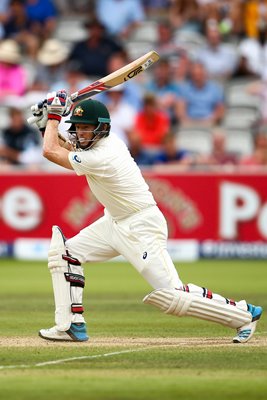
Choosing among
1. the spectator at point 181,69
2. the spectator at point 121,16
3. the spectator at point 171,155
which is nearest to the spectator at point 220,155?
the spectator at point 171,155

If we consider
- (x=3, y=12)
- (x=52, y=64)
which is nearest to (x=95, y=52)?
(x=52, y=64)

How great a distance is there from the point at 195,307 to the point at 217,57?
10.2 metres

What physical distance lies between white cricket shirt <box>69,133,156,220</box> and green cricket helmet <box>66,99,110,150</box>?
0.07m

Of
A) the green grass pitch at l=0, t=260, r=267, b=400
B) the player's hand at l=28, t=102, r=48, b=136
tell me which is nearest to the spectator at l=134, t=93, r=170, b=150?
the green grass pitch at l=0, t=260, r=267, b=400

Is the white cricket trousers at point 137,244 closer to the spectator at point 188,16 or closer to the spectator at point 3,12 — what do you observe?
the spectator at point 188,16

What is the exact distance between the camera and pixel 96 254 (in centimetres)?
745

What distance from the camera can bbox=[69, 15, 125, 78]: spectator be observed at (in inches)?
656

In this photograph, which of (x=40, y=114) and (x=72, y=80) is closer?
(x=40, y=114)

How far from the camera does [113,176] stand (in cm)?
721

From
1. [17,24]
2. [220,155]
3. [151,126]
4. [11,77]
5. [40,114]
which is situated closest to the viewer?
[40,114]

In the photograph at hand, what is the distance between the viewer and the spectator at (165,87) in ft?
52.3

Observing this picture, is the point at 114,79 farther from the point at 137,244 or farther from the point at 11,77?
the point at 11,77

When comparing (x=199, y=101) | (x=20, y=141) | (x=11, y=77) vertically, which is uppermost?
(x=11, y=77)

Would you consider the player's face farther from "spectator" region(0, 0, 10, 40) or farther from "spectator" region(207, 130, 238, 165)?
"spectator" region(0, 0, 10, 40)
